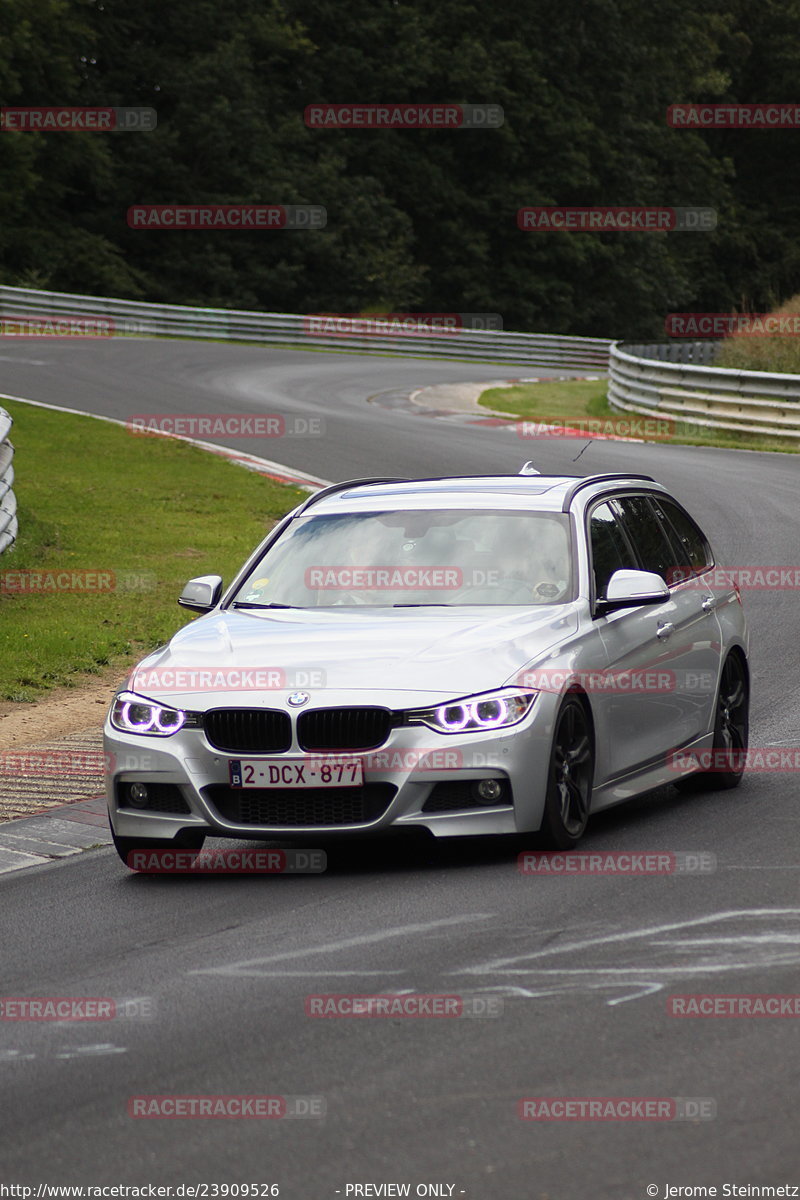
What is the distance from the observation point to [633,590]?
8.48 m

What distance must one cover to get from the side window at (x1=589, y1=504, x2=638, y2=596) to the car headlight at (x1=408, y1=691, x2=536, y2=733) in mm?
1233

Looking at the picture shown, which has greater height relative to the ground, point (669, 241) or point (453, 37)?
point (453, 37)

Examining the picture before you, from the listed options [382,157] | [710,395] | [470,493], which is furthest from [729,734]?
[382,157]

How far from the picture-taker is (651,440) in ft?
98.6

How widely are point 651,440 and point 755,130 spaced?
59373 millimetres

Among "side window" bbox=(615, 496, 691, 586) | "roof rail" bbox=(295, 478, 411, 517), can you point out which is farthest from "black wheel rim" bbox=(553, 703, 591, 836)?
"roof rail" bbox=(295, 478, 411, 517)

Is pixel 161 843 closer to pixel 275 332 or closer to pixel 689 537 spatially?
pixel 689 537

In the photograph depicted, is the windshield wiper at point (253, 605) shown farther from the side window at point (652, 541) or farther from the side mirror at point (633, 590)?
the side window at point (652, 541)

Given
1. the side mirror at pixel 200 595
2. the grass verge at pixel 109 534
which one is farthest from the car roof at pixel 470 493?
the grass verge at pixel 109 534

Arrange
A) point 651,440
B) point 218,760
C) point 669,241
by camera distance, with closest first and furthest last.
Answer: point 218,760, point 651,440, point 669,241

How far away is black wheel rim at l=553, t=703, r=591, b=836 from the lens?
7895 millimetres

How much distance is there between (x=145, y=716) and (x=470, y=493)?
2.24 metres

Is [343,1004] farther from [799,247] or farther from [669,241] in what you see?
[799,247]

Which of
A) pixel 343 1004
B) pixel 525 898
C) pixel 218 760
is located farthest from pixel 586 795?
pixel 343 1004
